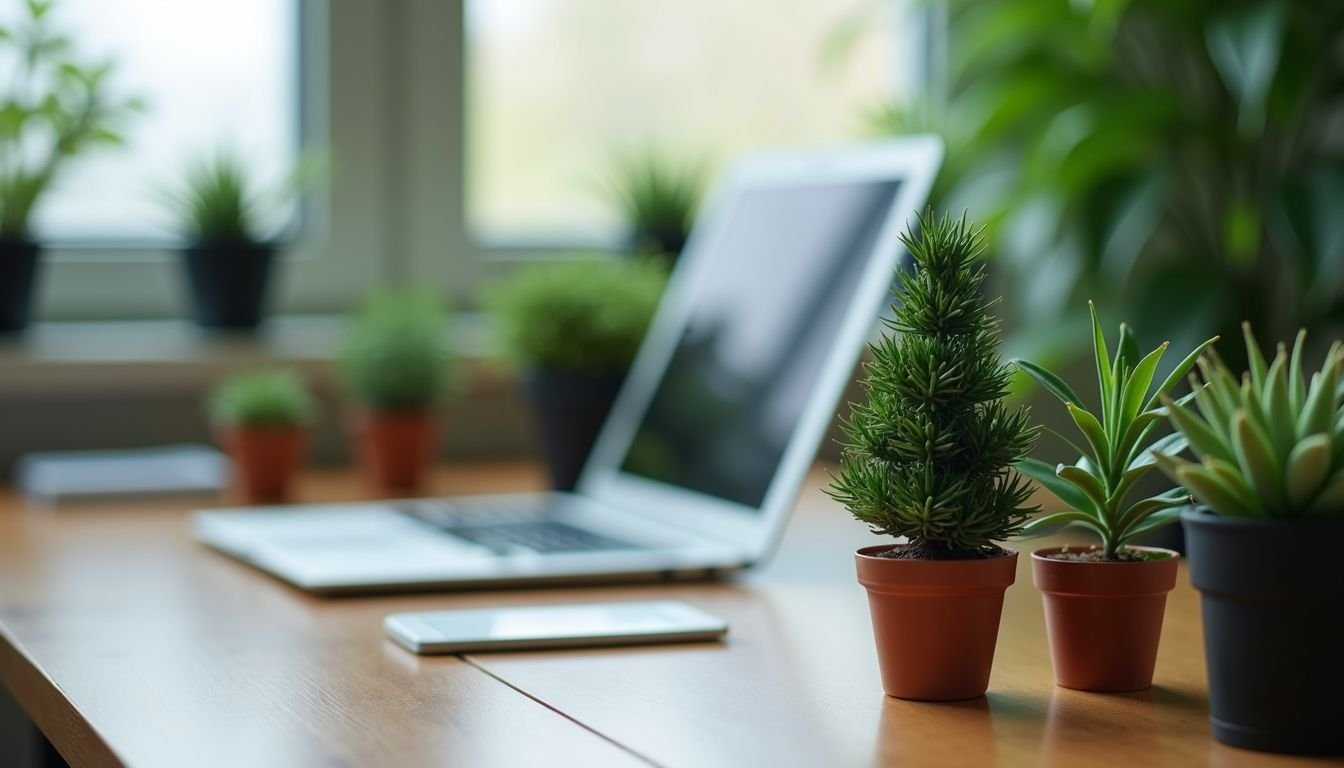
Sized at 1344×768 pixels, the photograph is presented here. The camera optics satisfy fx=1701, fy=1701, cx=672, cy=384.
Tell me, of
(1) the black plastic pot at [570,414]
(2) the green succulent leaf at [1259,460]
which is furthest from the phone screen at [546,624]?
(1) the black plastic pot at [570,414]

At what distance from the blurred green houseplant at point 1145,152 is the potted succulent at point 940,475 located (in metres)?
1.25

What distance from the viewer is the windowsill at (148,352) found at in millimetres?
1779

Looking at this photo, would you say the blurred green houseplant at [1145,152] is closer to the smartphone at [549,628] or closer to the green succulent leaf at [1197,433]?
the smartphone at [549,628]

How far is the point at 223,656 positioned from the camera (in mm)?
897

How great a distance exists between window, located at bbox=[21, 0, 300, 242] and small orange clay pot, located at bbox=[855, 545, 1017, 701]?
1412mm

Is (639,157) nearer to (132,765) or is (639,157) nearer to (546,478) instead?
(546,478)

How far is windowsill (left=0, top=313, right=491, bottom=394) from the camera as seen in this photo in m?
1.78

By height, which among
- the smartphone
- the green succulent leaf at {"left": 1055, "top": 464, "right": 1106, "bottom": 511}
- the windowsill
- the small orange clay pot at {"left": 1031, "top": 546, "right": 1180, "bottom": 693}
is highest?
the green succulent leaf at {"left": 1055, "top": 464, "right": 1106, "bottom": 511}

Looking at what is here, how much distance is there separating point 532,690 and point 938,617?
195mm

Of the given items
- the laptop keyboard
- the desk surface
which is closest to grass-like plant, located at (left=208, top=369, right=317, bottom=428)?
the laptop keyboard

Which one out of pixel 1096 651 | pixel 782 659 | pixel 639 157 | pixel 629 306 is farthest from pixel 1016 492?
pixel 639 157

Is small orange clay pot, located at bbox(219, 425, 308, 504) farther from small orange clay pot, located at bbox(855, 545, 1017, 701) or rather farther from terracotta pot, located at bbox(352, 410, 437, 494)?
small orange clay pot, located at bbox(855, 545, 1017, 701)

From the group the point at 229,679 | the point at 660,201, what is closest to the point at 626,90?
the point at 660,201

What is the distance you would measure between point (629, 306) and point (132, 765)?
94 cm
